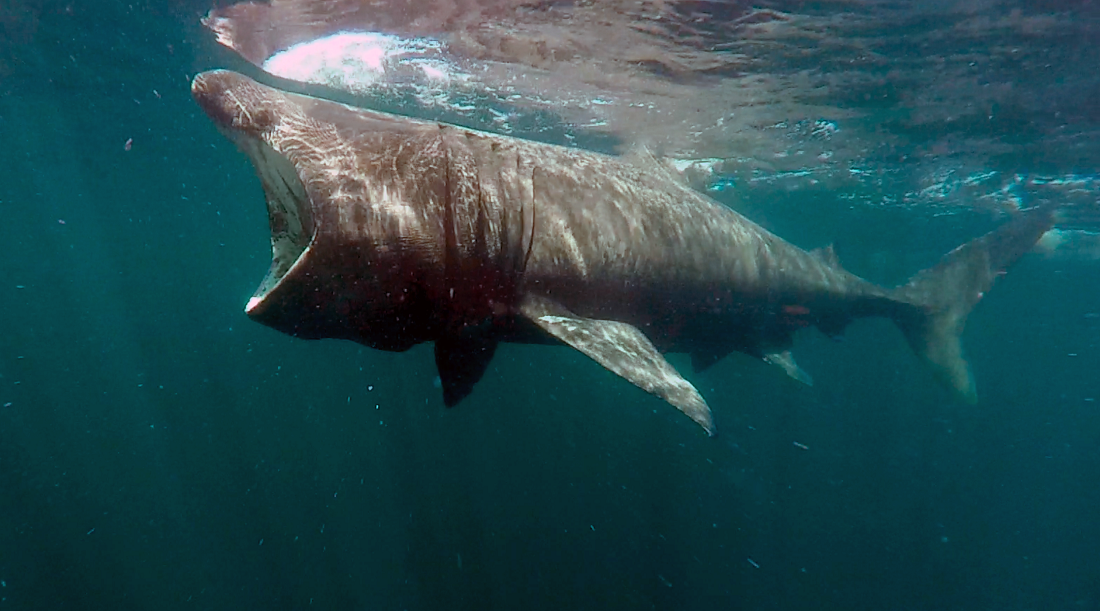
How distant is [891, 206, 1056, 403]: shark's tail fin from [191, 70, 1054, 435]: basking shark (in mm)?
7973

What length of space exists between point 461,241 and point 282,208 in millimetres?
1167

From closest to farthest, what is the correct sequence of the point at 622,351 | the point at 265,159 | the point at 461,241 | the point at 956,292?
the point at 265,159, the point at 461,241, the point at 622,351, the point at 956,292

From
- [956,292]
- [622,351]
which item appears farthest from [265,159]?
[956,292]

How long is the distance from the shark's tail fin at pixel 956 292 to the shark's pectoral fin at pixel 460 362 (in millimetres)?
10024

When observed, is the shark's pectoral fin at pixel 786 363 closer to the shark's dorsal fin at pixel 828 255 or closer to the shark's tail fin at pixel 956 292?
the shark's dorsal fin at pixel 828 255

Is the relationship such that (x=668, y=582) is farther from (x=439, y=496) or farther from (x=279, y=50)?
(x=279, y=50)

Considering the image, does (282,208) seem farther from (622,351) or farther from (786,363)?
(786,363)

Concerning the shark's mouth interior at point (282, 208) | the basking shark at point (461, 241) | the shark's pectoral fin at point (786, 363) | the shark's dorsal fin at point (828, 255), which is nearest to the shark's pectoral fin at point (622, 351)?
the basking shark at point (461, 241)

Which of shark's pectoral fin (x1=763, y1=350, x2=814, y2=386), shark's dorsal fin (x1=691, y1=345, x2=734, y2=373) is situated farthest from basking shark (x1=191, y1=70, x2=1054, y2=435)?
shark's pectoral fin (x1=763, y1=350, x2=814, y2=386)

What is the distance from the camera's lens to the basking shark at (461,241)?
2918mm

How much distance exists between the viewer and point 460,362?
4062 mm

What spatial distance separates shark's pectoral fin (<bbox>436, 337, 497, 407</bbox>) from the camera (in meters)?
3.90

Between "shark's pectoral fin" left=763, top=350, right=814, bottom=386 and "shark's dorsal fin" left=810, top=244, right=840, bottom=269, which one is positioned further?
"shark's dorsal fin" left=810, top=244, right=840, bottom=269

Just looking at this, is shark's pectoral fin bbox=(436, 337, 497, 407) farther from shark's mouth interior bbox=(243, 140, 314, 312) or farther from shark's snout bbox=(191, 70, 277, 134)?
shark's snout bbox=(191, 70, 277, 134)
